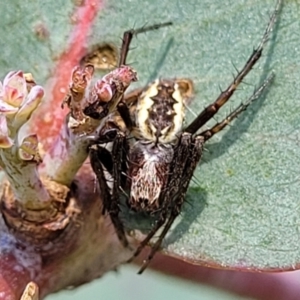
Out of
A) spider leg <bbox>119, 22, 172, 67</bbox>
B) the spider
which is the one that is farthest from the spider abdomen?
spider leg <bbox>119, 22, 172, 67</bbox>

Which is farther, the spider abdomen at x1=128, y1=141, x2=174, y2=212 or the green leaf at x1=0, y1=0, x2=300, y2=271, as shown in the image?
the spider abdomen at x1=128, y1=141, x2=174, y2=212

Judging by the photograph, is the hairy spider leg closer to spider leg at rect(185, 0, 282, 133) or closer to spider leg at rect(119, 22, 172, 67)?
spider leg at rect(185, 0, 282, 133)

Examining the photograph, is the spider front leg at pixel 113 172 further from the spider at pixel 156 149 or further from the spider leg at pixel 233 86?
the spider leg at pixel 233 86

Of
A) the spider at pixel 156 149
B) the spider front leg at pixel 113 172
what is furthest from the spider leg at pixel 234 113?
the spider front leg at pixel 113 172

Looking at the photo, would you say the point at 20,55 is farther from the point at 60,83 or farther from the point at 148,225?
the point at 148,225

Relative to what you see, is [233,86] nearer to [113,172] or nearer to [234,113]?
[234,113]

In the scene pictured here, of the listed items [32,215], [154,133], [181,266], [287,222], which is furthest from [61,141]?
[181,266]
